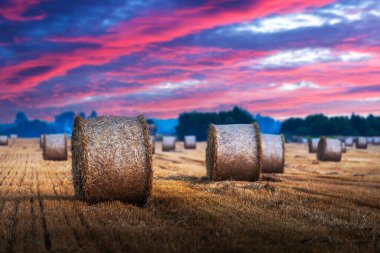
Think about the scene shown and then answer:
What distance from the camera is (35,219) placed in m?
9.16

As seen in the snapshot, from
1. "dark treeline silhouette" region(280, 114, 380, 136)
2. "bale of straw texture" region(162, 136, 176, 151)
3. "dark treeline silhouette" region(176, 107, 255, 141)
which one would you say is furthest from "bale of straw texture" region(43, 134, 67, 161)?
"dark treeline silhouette" region(280, 114, 380, 136)

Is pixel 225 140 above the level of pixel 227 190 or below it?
above

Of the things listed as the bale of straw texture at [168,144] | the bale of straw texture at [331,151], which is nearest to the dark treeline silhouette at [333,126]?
the bale of straw texture at [168,144]

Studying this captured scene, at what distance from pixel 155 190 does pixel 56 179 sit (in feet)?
17.3

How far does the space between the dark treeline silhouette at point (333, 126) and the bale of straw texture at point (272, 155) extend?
91.9 metres

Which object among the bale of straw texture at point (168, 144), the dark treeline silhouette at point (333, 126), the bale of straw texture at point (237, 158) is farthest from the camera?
the dark treeline silhouette at point (333, 126)

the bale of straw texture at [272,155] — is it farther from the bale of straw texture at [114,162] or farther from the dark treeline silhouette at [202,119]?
the dark treeline silhouette at [202,119]

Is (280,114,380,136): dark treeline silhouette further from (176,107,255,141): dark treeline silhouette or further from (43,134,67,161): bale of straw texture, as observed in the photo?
(43,134,67,161): bale of straw texture

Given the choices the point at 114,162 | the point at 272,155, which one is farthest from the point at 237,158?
the point at 114,162

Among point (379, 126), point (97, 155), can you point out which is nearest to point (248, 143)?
point (97, 155)

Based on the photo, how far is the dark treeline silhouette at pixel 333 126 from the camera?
11456 cm

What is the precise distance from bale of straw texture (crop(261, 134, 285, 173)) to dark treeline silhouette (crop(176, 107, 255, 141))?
9084 centimetres

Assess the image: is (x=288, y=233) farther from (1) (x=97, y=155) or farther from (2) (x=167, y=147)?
(2) (x=167, y=147)

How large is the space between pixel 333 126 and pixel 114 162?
362 feet
